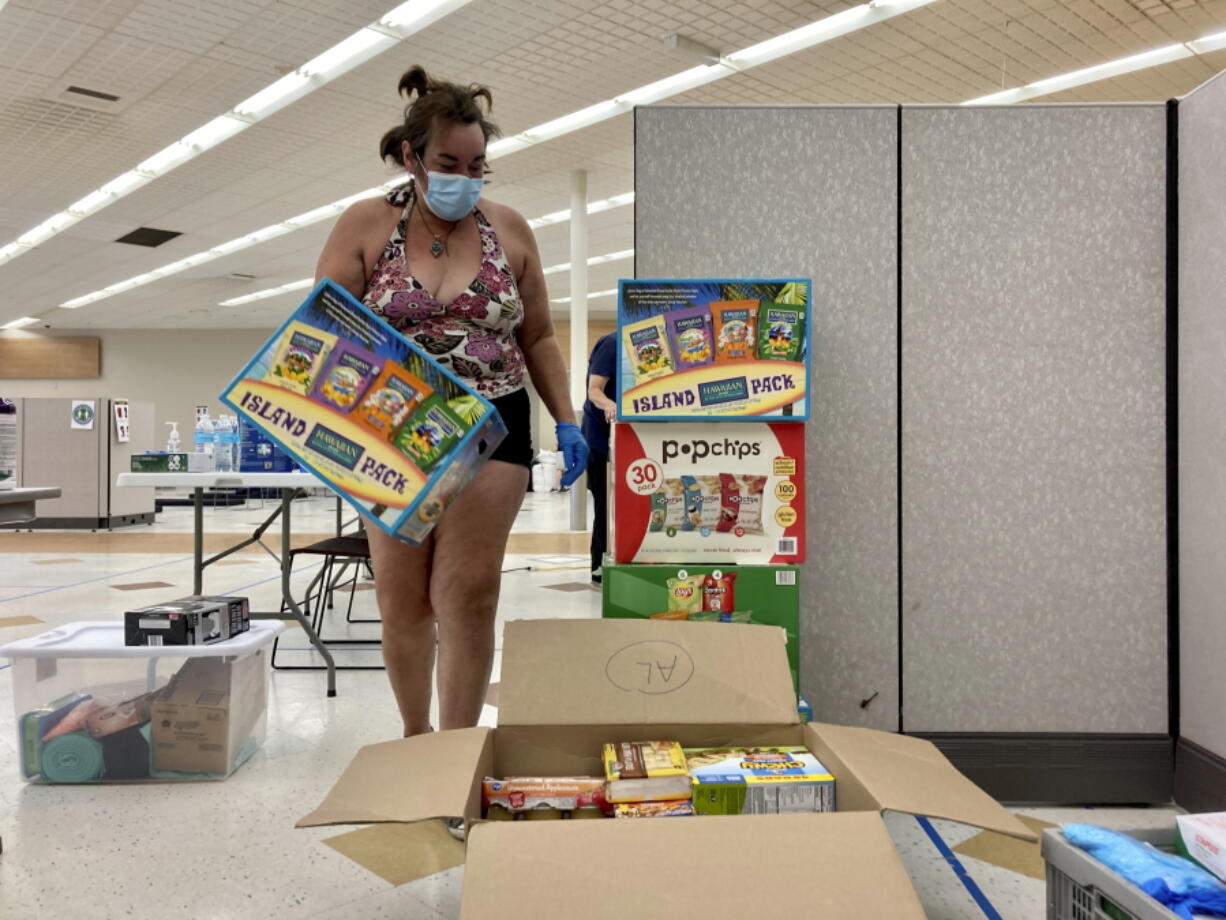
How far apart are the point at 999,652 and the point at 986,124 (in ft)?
3.43

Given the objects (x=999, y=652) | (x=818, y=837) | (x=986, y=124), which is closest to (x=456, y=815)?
(x=818, y=837)

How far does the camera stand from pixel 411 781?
3.56 feet

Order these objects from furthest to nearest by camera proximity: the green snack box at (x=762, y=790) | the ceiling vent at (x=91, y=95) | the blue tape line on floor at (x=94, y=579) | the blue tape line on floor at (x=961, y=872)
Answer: the ceiling vent at (x=91, y=95)
the blue tape line on floor at (x=94, y=579)
the blue tape line on floor at (x=961, y=872)
the green snack box at (x=762, y=790)

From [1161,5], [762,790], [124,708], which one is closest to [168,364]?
[1161,5]

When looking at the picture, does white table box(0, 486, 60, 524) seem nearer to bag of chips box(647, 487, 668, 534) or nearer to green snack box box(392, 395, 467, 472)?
green snack box box(392, 395, 467, 472)

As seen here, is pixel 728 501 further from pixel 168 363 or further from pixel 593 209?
A: pixel 168 363

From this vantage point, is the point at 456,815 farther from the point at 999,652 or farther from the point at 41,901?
the point at 999,652

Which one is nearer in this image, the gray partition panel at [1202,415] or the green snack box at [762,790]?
the green snack box at [762,790]

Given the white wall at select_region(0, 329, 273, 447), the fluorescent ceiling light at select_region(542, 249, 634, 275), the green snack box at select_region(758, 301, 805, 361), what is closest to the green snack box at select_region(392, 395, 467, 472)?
the green snack box at select_region(758, 301, 805, 361)

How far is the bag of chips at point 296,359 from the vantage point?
1260 millimetres

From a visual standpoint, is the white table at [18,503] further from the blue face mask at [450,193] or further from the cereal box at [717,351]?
the cereal box at [717,351]

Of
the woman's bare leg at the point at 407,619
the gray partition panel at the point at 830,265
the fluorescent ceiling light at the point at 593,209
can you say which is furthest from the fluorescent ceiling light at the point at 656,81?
the woman's bare leg at the point at 407,619

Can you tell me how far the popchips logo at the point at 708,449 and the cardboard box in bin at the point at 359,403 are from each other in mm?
484

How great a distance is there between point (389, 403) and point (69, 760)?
1.21m
